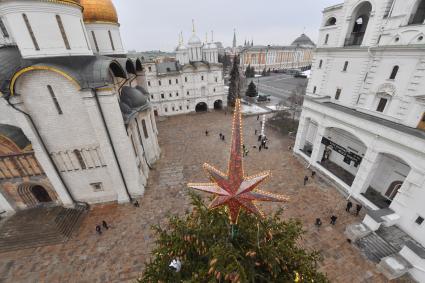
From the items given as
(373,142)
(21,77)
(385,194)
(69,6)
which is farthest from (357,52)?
(21,77)

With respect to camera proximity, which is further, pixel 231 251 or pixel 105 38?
pixel 105 38

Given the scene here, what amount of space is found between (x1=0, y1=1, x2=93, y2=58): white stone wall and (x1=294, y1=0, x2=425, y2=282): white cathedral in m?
22.0

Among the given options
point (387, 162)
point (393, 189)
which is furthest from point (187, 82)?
point (393, 189)

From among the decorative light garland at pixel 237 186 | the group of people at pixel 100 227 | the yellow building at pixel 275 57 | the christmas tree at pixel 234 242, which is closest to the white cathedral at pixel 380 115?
the christmas tree at pixel 234 242

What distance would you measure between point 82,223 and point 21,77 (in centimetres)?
1140

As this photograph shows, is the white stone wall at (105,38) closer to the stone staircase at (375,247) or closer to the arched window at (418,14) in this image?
the arched window at (418,14)

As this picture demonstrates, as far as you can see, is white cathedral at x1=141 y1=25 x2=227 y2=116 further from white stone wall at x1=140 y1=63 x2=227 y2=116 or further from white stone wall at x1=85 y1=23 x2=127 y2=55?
white stone wall at x1=85 y1=23 x2=127 y2=55

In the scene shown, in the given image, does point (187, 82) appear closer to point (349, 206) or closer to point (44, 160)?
point (44, 160)

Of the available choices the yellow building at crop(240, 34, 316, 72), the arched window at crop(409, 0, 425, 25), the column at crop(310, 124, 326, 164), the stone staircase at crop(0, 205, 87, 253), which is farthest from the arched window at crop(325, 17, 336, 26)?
the yellow building at crop(240, 34, 316, 72)

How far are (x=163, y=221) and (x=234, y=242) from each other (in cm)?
1080

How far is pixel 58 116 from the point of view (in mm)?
13531

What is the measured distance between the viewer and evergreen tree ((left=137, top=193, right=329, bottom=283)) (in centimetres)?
566

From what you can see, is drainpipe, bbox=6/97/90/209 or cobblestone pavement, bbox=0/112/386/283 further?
drainpipe, bbox=6/97/90/209

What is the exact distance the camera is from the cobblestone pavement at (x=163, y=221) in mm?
12148
